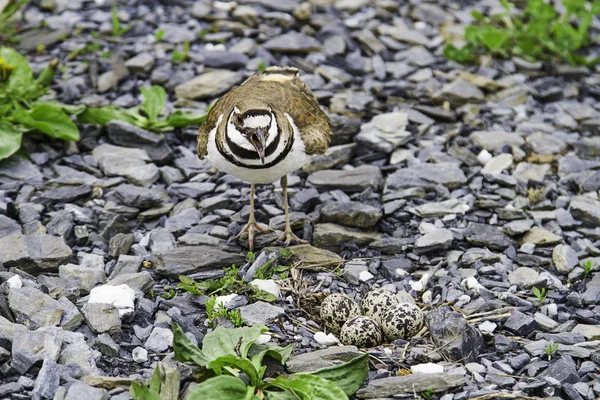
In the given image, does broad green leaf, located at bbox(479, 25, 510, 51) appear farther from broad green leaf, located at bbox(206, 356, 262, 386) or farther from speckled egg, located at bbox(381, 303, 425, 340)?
broad green leaf, located at bbox(206, 356, 262, 386)

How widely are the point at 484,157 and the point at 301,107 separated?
2.06 meters

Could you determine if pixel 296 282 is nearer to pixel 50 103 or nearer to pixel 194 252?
pixel 194 252

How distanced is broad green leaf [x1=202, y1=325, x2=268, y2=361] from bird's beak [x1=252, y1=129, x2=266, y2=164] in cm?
129

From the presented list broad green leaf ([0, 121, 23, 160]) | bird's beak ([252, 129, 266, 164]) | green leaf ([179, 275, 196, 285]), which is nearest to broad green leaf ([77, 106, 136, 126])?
broad green leaf ([0, 121, 23, 160])

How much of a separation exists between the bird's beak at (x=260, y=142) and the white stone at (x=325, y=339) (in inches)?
50.7

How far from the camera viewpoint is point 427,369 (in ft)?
16.3

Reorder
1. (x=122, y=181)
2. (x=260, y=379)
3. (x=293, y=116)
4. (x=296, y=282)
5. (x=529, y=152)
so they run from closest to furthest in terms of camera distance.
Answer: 1. (x=260, y=379)
2. (x=296, y=282)
3. (x=293, y=116)
4. (x=122, y=181)
5. (x=529, y=152)

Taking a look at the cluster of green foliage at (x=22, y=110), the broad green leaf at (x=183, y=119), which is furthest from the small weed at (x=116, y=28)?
the broad green leaf at (x=183, y=119)

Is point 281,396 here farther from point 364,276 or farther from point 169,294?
point 364,276

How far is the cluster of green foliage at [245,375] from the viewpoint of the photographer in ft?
14.7

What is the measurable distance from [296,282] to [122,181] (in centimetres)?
220

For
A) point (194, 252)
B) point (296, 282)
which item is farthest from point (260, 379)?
point (194, 252)

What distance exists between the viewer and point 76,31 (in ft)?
31.0

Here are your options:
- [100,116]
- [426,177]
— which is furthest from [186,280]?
[100,116]
